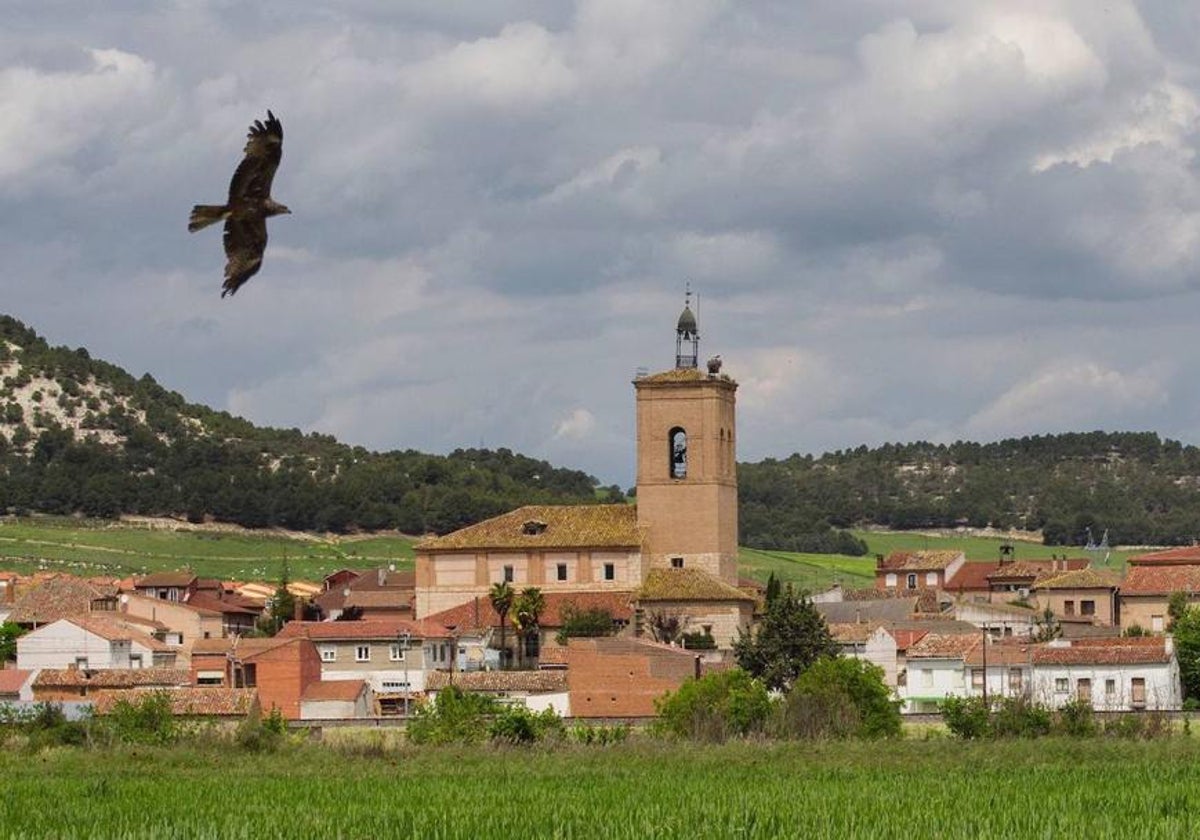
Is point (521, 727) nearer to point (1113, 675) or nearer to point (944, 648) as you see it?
point (1113, 675)

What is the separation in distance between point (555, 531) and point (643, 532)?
3.38 m

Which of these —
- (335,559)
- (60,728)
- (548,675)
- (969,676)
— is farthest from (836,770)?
(335,559)

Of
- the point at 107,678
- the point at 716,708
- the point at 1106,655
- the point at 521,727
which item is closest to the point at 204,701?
the point at 107,678

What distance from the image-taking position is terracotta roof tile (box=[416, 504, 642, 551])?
97.4 m

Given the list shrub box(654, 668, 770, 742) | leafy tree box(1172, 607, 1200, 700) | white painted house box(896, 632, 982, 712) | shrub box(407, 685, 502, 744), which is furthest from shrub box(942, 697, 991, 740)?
leafy tree box(1172, 607, 1200, 700)

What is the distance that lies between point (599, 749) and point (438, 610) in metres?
46.3

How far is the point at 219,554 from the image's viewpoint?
164375 mm

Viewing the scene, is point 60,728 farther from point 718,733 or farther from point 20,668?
point 20,668

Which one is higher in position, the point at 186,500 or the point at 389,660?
the point at 186,500

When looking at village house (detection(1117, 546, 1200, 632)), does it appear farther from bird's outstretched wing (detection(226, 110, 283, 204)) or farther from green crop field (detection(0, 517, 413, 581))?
bird's outstretched wing (detection(226, 110, 283, 204))

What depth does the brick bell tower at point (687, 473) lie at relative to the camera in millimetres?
97938

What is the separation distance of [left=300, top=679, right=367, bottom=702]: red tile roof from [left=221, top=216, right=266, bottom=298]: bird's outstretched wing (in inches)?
2259

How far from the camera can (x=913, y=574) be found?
13650cm

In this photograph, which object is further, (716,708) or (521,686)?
(521,686)
